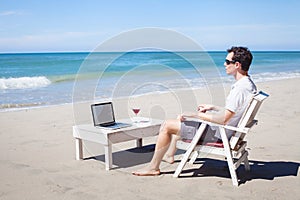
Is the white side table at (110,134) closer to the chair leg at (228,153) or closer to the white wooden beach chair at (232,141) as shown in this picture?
the white wooden beach chair at (232,141)

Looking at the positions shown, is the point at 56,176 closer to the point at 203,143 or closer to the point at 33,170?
the point at 33,170

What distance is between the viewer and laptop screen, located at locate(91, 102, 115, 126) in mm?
4559

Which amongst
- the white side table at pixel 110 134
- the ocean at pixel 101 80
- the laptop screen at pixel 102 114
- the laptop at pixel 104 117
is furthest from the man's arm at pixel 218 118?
the ocean at pixel 101 80

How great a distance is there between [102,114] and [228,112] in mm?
1613

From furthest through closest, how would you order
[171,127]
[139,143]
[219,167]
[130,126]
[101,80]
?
[101,80] < [139,143] < [130,126] < [219,167] < [171,127]

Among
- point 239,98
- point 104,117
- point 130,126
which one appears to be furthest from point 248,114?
point 104,117

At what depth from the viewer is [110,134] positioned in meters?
4.25

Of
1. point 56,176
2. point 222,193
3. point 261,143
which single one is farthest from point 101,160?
point 261,143

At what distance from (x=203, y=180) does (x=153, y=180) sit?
51 centimetres

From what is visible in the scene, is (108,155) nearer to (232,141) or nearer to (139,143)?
(139,143)

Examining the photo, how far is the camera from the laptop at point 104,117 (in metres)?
4.55

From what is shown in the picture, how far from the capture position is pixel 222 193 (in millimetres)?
3578

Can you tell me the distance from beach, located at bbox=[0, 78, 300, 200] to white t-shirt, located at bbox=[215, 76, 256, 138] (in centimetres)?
67

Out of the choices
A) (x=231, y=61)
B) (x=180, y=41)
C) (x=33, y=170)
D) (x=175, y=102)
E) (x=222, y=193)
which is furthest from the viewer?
(x=175, y=102)
